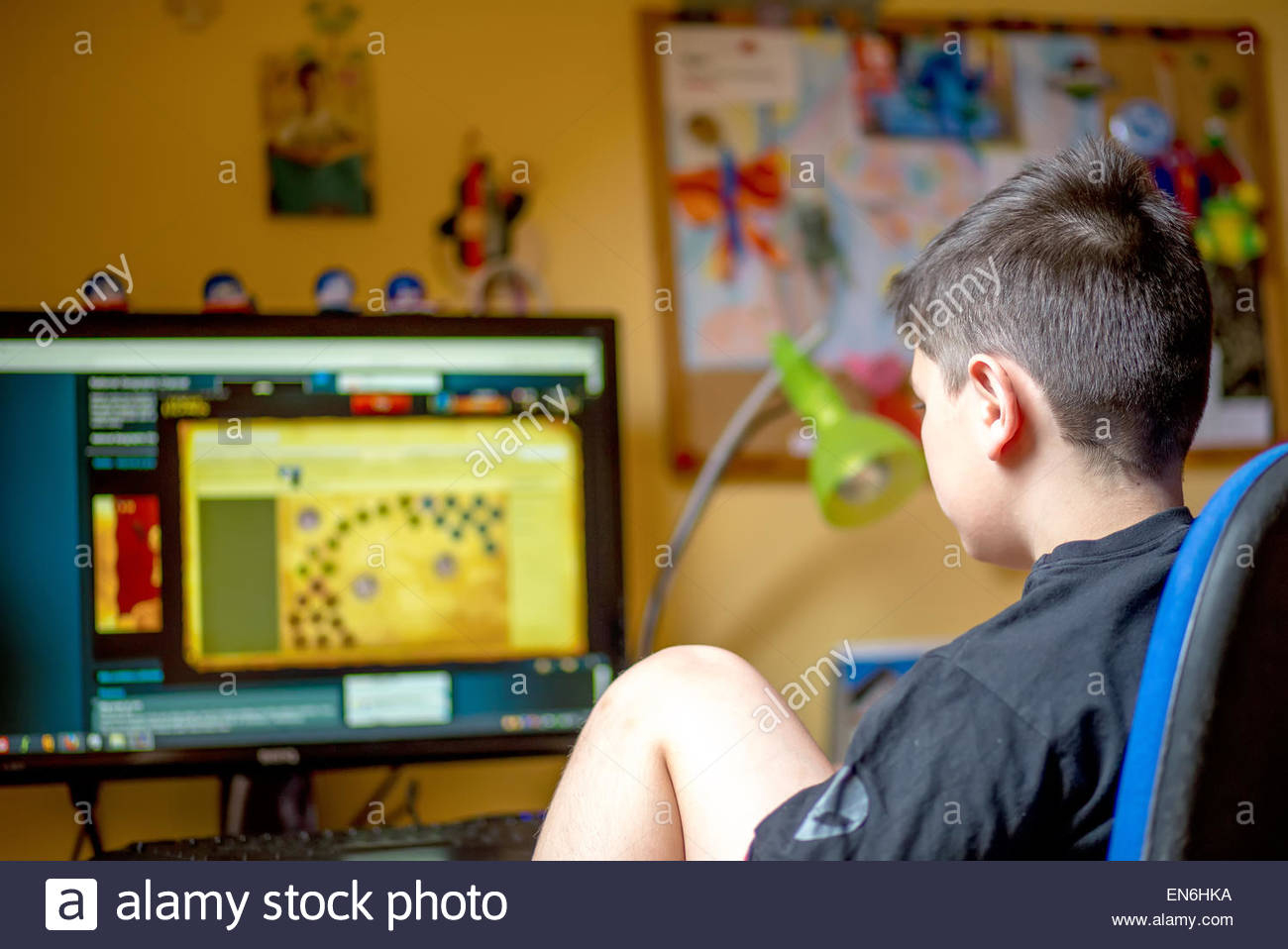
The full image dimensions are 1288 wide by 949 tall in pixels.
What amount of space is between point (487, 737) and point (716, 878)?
2.11ft

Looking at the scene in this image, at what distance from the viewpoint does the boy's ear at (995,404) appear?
2.56ft

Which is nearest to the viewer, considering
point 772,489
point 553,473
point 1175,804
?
point 1175,804

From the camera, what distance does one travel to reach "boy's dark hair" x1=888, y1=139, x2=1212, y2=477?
0.77 m

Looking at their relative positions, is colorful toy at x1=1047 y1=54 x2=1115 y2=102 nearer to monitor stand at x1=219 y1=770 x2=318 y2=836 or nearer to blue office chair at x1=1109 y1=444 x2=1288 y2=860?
blue office chair at x1=1109 y1=444 x2=1288 y2=860

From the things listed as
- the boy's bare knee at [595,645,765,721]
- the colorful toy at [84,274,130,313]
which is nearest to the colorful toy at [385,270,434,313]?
the colorful toy at [84,274,130,313]

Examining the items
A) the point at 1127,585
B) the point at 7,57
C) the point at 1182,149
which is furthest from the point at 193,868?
the point at 1182,149

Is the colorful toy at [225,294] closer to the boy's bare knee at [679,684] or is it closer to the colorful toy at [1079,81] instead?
the boy's bare knee at [679,684]

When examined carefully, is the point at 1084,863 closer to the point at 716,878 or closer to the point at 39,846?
the point at 716,878

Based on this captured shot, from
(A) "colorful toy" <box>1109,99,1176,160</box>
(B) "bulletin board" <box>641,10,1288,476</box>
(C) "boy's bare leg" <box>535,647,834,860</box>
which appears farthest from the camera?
(A) "colorful toy" <box>1109,99,1176,160</box>

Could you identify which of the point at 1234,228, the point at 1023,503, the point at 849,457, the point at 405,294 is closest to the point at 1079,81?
the point at 1234,228

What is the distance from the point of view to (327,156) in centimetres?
148

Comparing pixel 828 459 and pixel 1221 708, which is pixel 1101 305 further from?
pixel 828 459

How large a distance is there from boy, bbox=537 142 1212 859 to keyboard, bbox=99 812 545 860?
30 centimetres

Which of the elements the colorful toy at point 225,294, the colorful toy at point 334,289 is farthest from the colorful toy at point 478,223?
the colorful toy at point 225,294
